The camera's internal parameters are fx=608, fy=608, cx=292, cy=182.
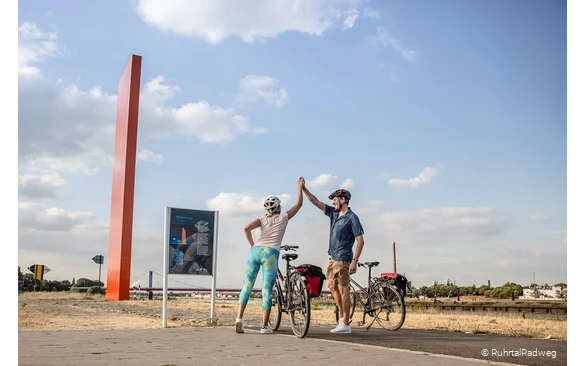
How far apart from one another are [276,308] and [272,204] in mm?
1437

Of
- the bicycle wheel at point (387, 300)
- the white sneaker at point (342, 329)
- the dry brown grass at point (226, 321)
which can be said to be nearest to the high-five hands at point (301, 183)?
the white sneaker at point (342, 329)

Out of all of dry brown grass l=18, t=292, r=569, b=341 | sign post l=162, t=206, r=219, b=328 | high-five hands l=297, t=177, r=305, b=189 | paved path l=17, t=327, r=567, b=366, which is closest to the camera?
paved path l=17, t=327, r=567, b=366

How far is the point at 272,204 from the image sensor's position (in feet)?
26.8

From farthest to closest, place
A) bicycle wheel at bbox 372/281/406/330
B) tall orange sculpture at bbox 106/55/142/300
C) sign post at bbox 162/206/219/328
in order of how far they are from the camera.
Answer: tall orange sculpture at bbox 106/55/142/300, sign post at bbox 162/206/219/328, bicycle wheel at bbox 372/281/406/330

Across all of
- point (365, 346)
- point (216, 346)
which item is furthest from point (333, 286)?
point (216, 346)

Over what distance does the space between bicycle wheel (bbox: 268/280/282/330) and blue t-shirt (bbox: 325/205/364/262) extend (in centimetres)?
87

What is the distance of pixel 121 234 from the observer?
98.9ft

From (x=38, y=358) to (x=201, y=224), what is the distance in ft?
16.5

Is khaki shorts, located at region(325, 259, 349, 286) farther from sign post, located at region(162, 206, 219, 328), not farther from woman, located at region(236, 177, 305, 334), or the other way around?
Answer: sign post, located at region(162, 206, 219, 328)

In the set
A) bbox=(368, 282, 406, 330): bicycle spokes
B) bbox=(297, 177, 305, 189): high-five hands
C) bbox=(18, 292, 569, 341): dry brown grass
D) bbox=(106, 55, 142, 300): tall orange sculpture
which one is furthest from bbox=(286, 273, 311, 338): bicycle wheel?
bbox=(106, 55, 142, 300): tall orange sculpture

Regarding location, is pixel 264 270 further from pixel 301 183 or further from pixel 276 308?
pixel 301 183

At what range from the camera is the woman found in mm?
8016
